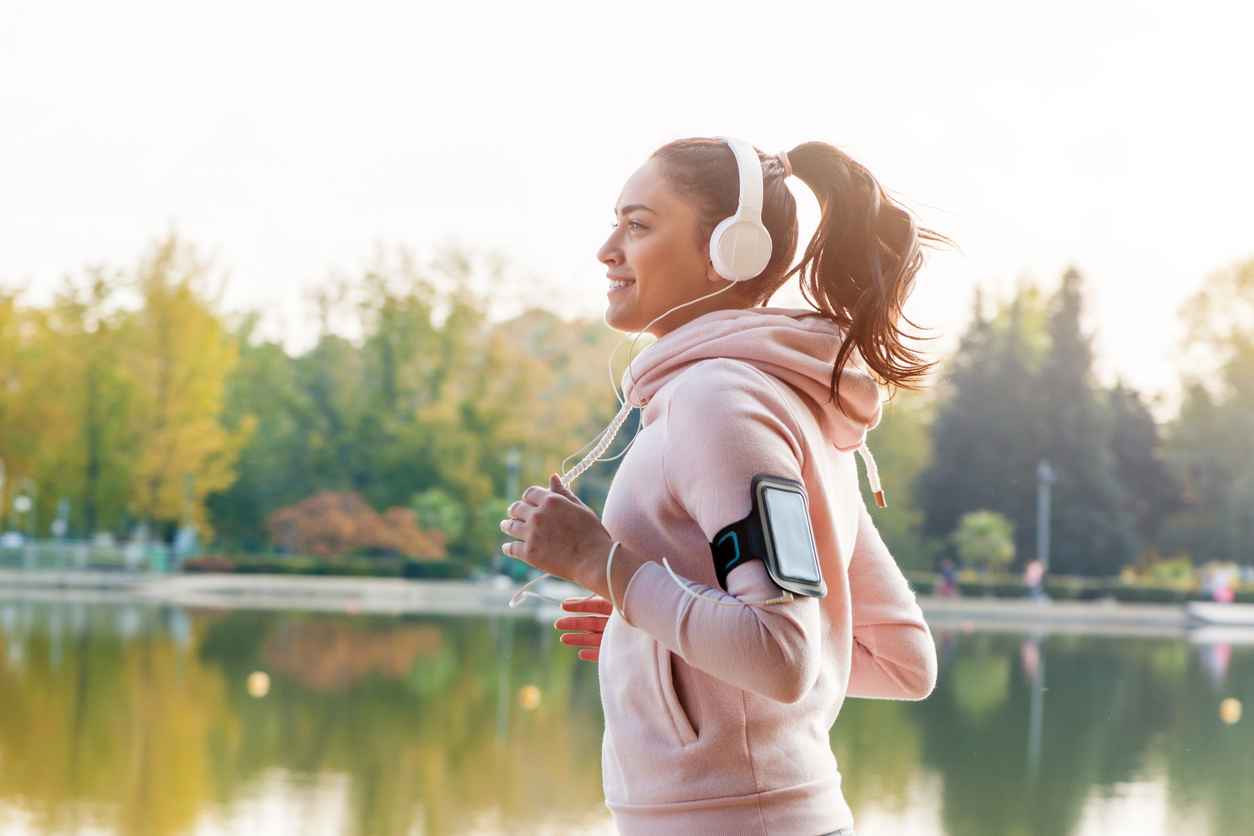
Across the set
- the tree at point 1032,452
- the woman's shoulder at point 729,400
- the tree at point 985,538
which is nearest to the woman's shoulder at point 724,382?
the woman's shoulder at point 729,400

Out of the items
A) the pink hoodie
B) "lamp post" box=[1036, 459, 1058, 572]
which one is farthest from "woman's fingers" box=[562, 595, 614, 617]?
"lamp post" box=[1036, 459, 1058, 572]

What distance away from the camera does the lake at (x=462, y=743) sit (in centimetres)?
676

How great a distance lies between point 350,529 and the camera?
27.9m

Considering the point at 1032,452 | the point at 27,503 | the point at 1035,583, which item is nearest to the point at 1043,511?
the point at 1032,452

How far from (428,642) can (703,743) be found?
13.7 metres

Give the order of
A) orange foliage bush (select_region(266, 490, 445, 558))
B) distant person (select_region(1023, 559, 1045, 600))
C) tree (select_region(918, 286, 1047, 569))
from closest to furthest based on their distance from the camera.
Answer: distant person (select_region(1023, 559, 1045, 600))
orange foliage bush (select_region(266, 490, 445, 558))
tree (select_region(918, 286, 1047, 569))

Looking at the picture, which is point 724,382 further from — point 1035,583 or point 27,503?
point 27,503

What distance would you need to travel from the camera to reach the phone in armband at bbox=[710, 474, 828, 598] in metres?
1.02

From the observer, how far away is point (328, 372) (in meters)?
32.0

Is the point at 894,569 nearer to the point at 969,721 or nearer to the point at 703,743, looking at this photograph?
the point at 703,743

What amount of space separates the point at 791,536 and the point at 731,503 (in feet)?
0.18

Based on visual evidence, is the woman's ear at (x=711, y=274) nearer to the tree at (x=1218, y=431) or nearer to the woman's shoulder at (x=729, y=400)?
the woman's shoulder at (x=729, y=400)

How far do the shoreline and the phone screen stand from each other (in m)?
18.7

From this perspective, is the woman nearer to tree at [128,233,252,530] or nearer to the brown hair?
the brown hair
